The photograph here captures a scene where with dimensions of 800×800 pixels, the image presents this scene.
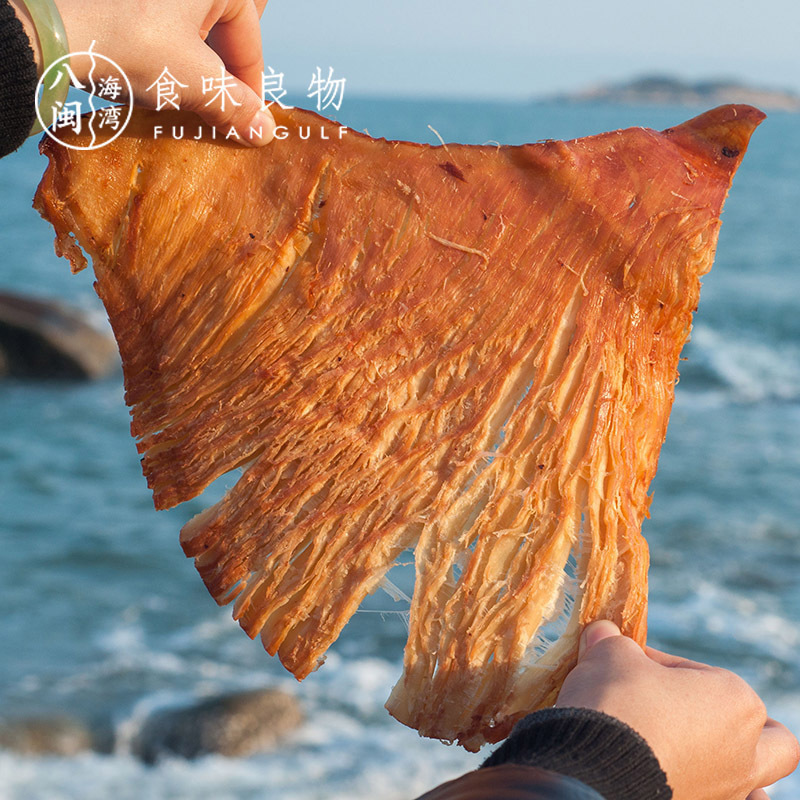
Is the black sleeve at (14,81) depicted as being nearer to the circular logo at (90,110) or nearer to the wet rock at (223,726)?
the circular logo at (90,110)

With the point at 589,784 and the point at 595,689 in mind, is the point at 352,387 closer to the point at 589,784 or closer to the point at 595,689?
the point at 595,689

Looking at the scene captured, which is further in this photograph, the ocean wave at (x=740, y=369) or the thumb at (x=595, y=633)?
the ocean wave at (x=740, y=369)

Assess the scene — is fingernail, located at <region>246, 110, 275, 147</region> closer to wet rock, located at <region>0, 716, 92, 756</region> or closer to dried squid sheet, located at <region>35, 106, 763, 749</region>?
dried squid sheet, located at <region>35, 106, 763, 749</region>

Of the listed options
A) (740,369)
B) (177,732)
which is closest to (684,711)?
(177,732)

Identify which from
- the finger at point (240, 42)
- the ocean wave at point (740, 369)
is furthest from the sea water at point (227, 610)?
the finger at point (240, 42)

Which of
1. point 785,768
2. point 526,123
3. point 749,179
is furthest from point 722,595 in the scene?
point 526,123

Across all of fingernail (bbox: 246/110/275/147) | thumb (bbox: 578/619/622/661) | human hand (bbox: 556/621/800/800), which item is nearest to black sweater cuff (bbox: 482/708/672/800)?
human hand (bbox: 556/621/800/800)
